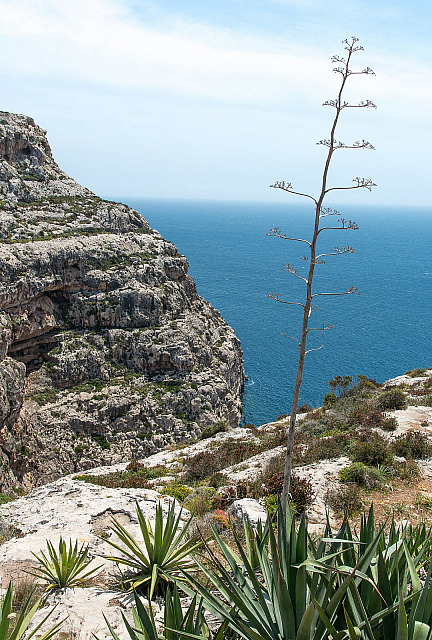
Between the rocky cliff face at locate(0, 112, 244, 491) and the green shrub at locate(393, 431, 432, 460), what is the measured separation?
23.8 meters

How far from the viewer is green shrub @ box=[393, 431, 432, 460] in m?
12.9

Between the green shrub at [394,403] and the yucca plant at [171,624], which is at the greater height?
the yucca plant at [171,624]

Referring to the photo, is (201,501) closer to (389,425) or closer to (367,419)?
(389,425)

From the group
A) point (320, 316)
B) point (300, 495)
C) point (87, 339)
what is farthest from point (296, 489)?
point (320, 316)

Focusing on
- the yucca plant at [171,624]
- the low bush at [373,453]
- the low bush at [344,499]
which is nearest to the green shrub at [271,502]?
the low bush at [344,499]

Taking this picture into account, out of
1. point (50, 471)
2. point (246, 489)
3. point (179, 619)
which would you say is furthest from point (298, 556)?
point (50, 471)

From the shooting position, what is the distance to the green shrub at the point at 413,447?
12852 millimetres

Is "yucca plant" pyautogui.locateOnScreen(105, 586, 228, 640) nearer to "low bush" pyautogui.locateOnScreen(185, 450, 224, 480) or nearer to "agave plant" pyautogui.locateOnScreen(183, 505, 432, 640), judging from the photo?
"agave plant" pyautogui.locateOnScreen(183, 505, 432, 640)

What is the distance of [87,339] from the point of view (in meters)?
38.8

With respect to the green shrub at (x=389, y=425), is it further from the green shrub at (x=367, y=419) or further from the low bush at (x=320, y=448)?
the low bush at (x=320, y=448)

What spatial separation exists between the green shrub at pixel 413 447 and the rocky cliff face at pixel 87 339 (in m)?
23.8

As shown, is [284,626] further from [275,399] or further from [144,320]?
[275,399]

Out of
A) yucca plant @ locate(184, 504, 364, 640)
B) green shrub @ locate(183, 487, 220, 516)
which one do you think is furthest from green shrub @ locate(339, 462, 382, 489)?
yucca plant @ locate(184, 504, 364, 640)

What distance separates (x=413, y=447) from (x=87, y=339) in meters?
30.9
